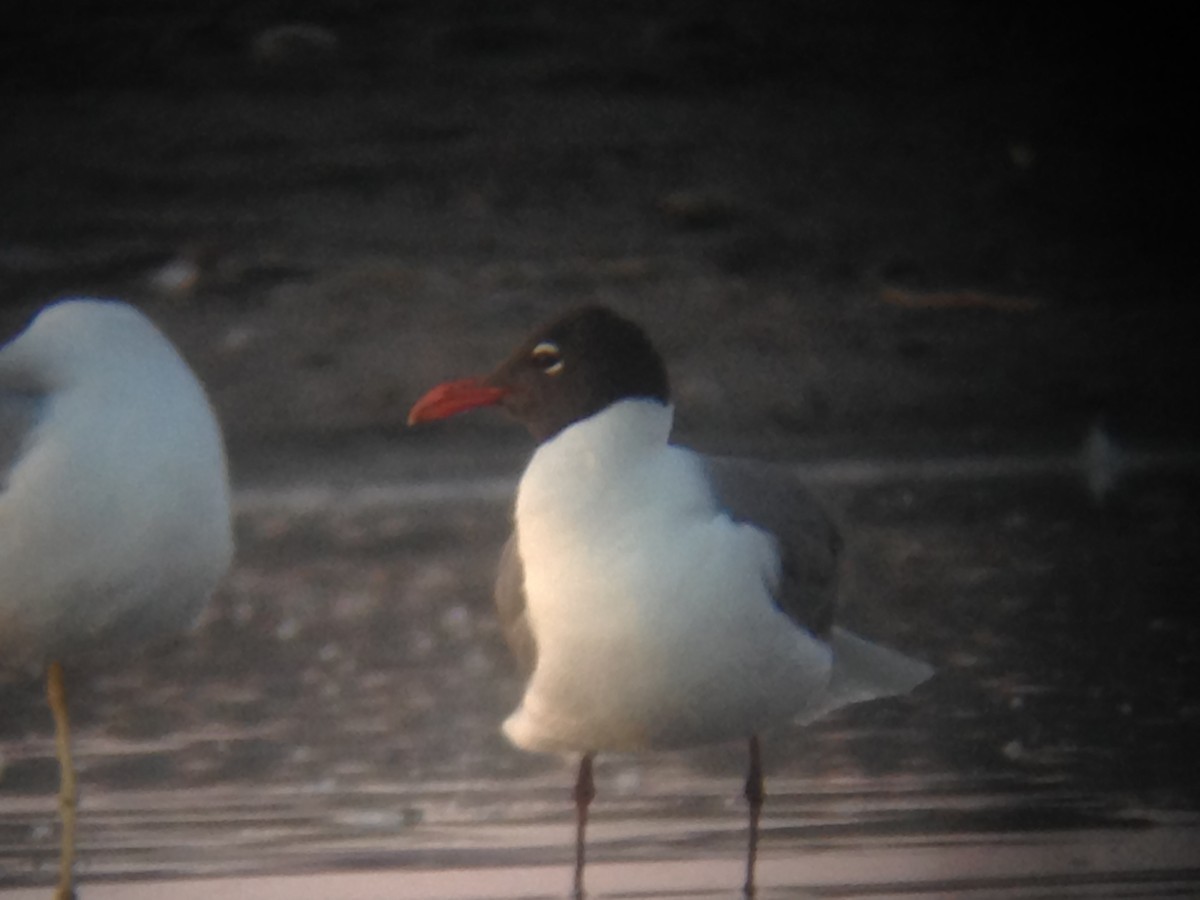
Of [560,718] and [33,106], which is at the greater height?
[560,718]

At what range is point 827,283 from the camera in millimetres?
9898

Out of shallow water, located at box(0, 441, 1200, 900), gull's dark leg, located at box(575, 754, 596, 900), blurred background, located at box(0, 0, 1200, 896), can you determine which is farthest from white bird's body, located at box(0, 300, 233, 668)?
gull's dark leg, located at box(575, 754, 596, 900)

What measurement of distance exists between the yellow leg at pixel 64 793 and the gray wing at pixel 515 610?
89cm

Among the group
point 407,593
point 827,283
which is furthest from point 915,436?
point 407,593

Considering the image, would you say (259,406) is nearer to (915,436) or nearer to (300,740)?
(915,436)

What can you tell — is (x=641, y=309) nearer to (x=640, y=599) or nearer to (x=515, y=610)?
(x=515, y=610)

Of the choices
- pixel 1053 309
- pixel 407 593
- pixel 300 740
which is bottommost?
pixel 1053 309

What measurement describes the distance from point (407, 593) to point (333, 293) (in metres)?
2.73

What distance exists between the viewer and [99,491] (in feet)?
15.2

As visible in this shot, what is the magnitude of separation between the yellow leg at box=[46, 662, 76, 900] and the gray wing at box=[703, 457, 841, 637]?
136 cm

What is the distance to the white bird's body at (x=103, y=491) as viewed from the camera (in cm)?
464

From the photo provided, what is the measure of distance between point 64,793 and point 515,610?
36.8 inches

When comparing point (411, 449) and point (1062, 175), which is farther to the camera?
point (1062, 175)

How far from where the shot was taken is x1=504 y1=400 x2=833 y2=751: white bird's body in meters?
4.32
